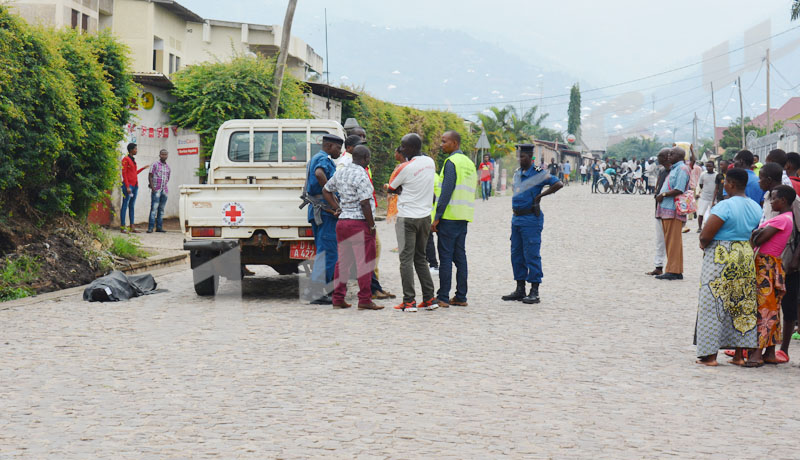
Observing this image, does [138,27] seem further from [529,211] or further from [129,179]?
[529,211]

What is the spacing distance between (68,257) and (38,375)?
6.23m

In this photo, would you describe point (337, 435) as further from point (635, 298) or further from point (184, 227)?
point (635, 298)

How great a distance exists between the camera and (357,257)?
33.2 ft

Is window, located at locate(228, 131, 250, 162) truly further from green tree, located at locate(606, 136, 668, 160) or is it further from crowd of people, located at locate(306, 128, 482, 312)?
green tree, located at locate(606, 136, 668, 160)

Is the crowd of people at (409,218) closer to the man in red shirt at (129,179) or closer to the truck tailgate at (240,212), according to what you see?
the truck tailgate at (240,212)

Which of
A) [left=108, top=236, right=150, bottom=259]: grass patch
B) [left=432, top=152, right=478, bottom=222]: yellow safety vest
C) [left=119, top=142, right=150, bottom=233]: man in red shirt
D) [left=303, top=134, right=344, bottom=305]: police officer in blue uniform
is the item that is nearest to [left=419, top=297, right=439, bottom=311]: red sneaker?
[left=432, top=152, right=478, bottom=222]: yellow safety vest

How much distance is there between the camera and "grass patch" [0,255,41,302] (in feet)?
35.8

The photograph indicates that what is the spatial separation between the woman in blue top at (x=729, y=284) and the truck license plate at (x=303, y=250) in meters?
5.03

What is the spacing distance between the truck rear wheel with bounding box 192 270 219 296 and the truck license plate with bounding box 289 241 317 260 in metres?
1.08

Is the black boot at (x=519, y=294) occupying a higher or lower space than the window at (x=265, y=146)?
lower

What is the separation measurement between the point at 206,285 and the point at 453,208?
3.30 metres

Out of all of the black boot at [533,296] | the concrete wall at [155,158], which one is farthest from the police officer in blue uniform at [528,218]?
the concrete wall at [155,158]

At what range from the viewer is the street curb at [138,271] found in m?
10.5

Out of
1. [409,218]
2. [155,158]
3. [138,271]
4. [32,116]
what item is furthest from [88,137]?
[155,158]
